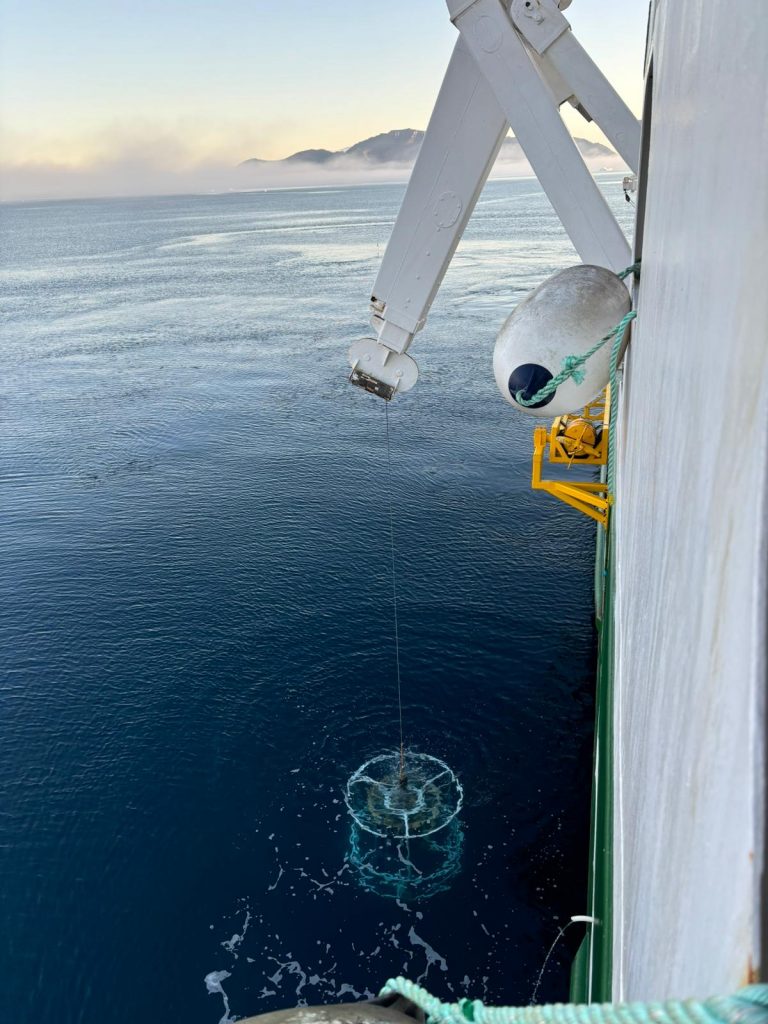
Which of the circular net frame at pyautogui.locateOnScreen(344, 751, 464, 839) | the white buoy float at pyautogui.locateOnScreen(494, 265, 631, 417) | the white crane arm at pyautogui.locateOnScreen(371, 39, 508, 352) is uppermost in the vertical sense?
the white crane arm at pyautogui.locateOnScreen(371, 39, 508, 352)

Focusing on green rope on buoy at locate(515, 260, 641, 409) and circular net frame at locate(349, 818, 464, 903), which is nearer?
green rope on buoy at locate(515, 260, 641, 409)

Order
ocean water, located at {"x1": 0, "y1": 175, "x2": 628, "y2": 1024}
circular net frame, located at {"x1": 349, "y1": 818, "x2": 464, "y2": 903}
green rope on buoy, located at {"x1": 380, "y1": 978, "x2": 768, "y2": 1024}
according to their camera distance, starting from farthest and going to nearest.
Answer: circular net frame, located at {"x1": 349, "y1": 818, "x2": 464, "y2": 903} < ocean water, located at {"x1": 0, "y1": 175, "x2": 628, "y2": 1024} < green rope on buoy, located at {"x1": 380, "y1": 978, "x2": 768, "y2": 1024}

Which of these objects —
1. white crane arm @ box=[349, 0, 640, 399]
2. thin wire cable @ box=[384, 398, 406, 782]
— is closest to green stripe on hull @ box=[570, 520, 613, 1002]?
thin wire cable @ box=[384, 398, 406, 782]

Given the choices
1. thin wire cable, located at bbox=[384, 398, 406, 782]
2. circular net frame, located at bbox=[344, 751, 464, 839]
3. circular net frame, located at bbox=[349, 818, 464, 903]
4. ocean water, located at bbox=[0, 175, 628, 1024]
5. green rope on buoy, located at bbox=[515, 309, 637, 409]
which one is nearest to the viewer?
green rope on buoy, located at bbox=[515, 309, 637, 409]

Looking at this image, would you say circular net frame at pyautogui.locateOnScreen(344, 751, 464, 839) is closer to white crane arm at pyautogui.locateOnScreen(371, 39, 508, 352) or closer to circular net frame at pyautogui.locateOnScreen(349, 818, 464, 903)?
circular net frame at pyautogui.locateOnScreen(349, 818, 464, 903)

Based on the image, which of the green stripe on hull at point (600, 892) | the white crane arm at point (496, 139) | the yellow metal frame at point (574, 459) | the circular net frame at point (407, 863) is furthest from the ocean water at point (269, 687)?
the white crane arm at point (496, 139)

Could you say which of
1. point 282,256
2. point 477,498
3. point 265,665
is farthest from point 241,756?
point 282,256

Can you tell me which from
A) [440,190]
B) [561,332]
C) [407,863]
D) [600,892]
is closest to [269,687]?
[407,863]

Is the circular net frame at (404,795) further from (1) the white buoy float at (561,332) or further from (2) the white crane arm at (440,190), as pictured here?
(1) the white buoy float at (561,332)
